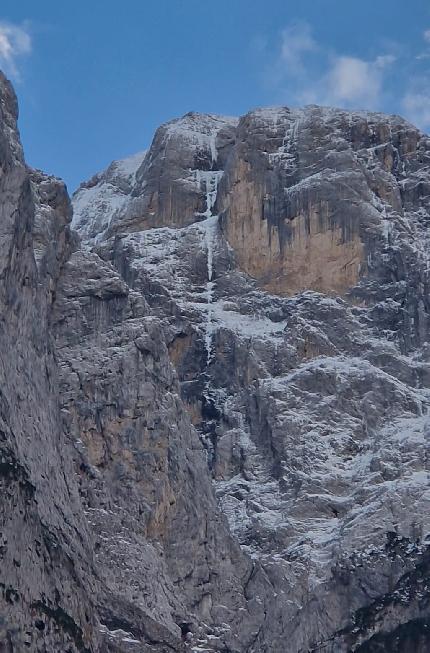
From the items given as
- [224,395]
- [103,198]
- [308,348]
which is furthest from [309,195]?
[103,198]

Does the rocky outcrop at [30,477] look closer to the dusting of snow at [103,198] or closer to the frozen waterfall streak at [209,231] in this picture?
the frozen waterfall streak at [209,231]

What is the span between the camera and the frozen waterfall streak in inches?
5896

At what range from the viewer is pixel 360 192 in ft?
518

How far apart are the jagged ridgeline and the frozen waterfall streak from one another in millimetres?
244

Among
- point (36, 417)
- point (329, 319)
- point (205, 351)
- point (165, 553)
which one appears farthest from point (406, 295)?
point (36, 417)

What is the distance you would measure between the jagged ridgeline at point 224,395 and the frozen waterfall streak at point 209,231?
244mm

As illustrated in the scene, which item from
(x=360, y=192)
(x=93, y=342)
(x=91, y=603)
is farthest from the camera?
(x=360, y=192)

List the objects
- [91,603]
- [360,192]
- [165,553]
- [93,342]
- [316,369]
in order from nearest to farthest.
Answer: [91,603] < [165,553] < [93,342] < [316,369] < [360,192]

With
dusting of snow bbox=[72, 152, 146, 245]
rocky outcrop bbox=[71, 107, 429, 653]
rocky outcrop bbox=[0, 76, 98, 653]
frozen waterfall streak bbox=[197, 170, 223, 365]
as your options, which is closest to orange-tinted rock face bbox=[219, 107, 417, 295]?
rocky outcrop bbox=[71, 107, 429, 653]

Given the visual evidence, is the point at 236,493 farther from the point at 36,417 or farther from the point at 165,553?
the point at 36,417

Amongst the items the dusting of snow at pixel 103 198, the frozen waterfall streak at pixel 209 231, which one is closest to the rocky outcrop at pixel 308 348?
the frozen waterfall streak at pixel 209 231

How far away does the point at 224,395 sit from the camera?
145250 mm

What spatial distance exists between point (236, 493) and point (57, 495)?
3461cm

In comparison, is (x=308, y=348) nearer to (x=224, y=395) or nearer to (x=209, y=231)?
(x=224, y=395)
